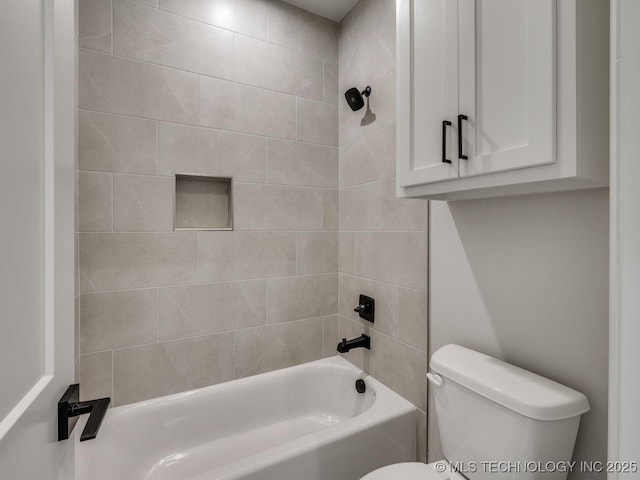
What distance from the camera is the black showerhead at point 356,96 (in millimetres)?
1839

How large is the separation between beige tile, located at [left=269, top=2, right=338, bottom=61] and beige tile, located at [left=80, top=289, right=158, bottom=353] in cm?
166

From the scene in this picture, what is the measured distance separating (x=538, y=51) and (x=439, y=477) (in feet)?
4.08

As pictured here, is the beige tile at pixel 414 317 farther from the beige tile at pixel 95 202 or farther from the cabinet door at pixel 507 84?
the beige tile at pixel 95 202

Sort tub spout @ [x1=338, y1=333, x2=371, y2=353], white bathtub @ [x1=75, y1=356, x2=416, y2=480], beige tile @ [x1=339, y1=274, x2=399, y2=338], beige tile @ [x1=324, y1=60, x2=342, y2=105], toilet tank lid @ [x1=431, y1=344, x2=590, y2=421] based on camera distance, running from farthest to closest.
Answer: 1. beige tile @ [x1=324, y1=60, x2=342, y2=105]
2. tub spout @ [x1=338, y1=333, x2=371, y2=353]
3. beige tile @ [x1=339, y1=274, x2=399, y2=338]
4. white bathtub @ [x1=75, y1=356, x2=416, y2=480]
5. toilet tank lid @ [x1=431, y1=344, x2=590, y2=421]

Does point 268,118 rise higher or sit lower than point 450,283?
higher

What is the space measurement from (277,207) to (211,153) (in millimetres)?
474

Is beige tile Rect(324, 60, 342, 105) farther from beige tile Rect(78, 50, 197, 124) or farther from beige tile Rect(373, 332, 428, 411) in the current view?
beige tile Rect(373, 332, 428, 411)

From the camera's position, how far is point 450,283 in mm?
1360

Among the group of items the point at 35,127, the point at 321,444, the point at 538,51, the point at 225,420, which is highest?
the point at 538,51

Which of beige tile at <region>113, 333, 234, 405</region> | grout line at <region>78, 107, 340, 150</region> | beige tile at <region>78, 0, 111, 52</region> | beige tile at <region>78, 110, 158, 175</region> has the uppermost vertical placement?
beige tile at <region>78, 0, 111, 52</region>

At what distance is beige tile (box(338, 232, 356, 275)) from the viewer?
79.7 inches

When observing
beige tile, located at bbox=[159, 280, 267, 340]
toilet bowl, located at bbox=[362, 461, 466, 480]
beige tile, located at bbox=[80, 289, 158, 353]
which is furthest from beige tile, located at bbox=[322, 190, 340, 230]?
toilet bowl, located at bbox=[362, 461, 466, 480]
